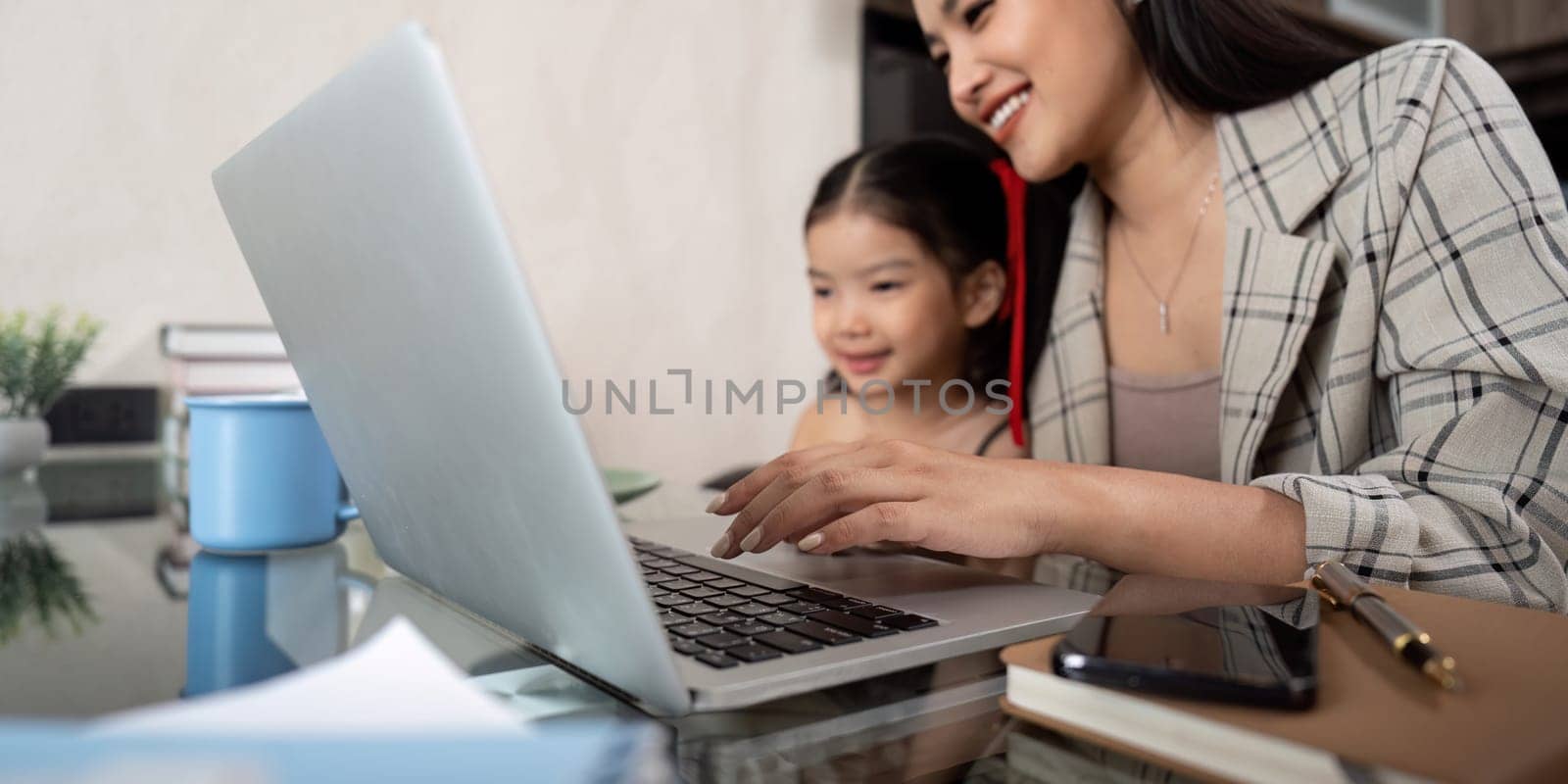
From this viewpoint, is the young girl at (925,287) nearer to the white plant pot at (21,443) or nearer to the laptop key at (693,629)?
the laptop key at (693,629)

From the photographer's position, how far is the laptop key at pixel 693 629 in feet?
1.30

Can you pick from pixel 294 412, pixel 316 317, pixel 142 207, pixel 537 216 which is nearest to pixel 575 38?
pixel 537 216

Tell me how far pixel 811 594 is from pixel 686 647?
4.6 inches

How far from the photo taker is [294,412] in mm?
625

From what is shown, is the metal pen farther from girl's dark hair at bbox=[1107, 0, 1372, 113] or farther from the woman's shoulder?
girl's dark hair at bbox=[1107, 0, 1372, 113]


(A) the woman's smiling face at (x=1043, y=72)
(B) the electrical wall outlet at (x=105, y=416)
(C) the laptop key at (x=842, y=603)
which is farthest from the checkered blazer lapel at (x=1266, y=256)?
(B) the electrical wall outlet at (x=105, y=416)

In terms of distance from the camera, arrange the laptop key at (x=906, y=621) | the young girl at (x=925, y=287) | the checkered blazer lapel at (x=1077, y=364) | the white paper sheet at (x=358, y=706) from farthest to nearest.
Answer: the young girl at (x=925, y=287)
the checkered blazer lapel at (x=1077, y=364)
the laptop key at (x=906, y=621)
the white paper sheet at (x=358, y=706)

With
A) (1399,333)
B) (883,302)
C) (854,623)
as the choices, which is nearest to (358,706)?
(854,623)

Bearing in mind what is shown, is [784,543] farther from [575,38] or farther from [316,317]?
[575,38]

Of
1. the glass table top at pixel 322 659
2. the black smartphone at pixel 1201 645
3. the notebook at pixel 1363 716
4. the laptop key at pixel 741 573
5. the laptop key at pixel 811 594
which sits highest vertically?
the black smartphone at pixel 1201 645

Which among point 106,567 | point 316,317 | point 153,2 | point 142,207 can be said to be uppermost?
point 153,2

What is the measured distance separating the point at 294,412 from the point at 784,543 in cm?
32

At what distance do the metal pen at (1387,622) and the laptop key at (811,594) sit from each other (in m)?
0.21

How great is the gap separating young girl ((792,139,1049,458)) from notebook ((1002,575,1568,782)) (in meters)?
0.80
